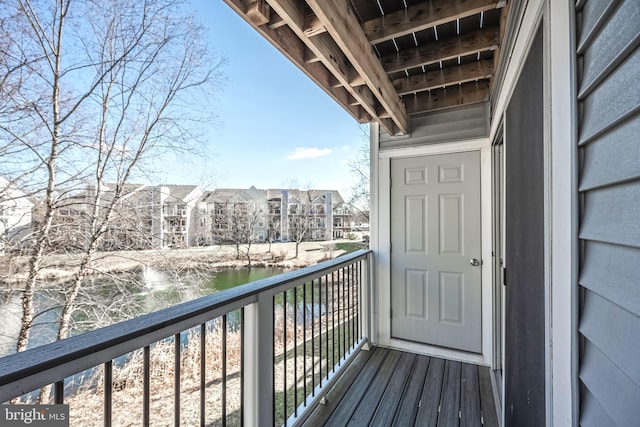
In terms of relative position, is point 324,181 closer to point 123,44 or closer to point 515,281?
point 123,44

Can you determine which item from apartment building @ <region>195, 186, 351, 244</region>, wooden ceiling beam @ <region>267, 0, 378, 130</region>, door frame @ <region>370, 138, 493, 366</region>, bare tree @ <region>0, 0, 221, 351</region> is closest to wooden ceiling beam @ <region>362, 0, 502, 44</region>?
wooden ceiling beam @ <region>267, 0, 378, 130</region>

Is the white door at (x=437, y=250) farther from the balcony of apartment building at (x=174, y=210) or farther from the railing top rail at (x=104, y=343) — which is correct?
the balcony of apartment building at (x=174, y=210)

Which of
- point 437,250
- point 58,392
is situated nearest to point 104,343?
point 58,392

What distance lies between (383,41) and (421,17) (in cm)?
26

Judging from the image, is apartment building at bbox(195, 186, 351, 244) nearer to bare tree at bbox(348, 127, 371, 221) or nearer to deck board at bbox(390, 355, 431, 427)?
bare tree at bbox(348, 127, 371, 221)

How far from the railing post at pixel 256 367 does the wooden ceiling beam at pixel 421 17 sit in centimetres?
171

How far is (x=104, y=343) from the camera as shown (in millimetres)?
692

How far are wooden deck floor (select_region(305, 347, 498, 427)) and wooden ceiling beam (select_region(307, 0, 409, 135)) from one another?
7.44ft

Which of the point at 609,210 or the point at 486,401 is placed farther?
the point at 486,401

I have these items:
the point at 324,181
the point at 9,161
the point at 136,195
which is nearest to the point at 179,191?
the point at 136,195

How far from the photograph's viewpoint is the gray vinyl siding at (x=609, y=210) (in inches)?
15.6

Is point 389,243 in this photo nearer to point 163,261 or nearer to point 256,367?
point 256,367

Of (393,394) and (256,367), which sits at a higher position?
(256,367)

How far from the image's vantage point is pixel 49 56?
3209mm
